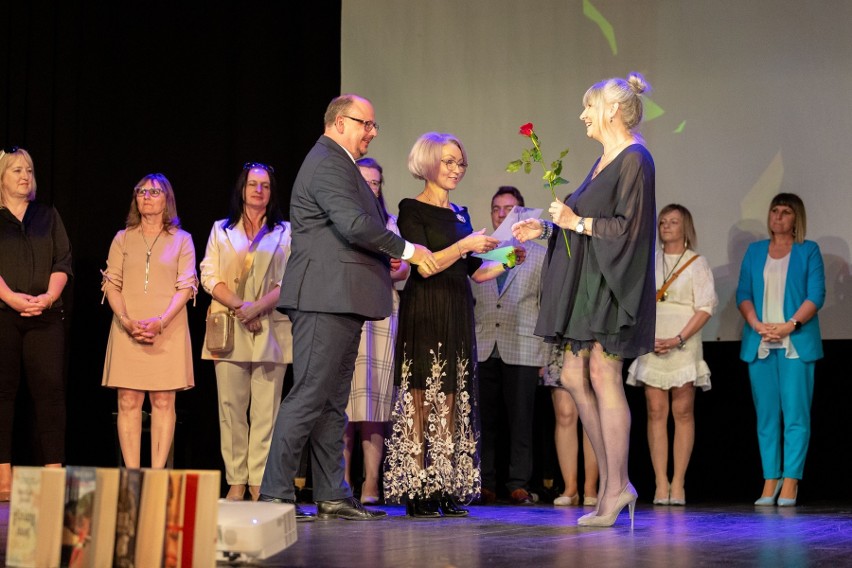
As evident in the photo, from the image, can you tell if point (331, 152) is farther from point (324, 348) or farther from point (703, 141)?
point (703, 141)

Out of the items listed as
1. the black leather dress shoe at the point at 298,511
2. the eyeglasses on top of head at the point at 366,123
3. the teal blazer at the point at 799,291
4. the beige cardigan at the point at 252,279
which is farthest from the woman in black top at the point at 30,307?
the teal blazer at the point at 799,291

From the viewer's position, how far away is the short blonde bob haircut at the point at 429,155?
14.2ft

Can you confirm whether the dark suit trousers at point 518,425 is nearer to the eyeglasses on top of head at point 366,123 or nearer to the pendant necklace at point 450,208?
the pendant necklace at point 450,208

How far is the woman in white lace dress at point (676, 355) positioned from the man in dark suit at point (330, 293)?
2.04 m

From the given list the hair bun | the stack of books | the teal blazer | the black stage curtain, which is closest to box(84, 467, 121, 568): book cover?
the stack of books

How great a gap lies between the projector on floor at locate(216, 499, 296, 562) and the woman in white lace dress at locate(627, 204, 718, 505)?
330 cm

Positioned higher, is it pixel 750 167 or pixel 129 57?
pixel 129 57

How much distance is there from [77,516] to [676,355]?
12.8 ft

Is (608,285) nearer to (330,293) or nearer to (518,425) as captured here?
(330,293)

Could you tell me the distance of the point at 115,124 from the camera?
6.09 metres

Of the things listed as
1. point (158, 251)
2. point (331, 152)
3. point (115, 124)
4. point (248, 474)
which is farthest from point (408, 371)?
point (115, 124)

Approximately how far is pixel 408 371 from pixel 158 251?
1766 millimetres

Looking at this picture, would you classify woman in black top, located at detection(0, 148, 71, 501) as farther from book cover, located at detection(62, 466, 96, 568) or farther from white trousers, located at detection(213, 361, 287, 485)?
book cover, located at detection(62, 466, 96, 568)

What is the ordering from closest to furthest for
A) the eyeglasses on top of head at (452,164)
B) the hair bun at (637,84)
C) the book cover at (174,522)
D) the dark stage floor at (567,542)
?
1. the book cover at (174,522)
2. the dark stage floor at (567,542)
3. the hair bun at (637,84)
4. the eyeglasses on top of head at (452,164)
